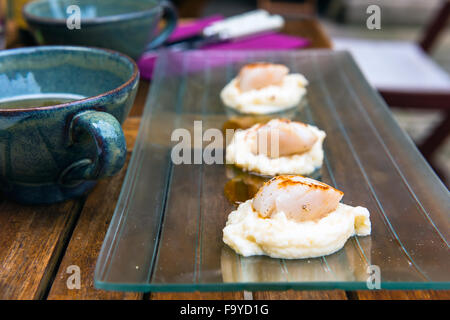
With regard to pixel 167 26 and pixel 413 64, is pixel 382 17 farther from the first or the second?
pixel 167 26

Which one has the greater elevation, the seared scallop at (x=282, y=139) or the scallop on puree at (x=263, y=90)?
the seared scallop at (x=282, y=139)

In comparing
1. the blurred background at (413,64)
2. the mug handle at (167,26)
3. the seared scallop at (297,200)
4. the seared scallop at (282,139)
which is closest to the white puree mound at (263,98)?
the seared scallop at (282,139)

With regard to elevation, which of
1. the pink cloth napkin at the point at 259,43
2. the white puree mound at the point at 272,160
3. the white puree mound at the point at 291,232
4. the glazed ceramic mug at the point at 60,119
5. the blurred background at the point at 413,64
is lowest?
the blurred background at the point at 413,64

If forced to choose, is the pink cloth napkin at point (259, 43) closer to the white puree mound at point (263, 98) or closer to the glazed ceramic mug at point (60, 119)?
the white puree mound at point (263, 98)

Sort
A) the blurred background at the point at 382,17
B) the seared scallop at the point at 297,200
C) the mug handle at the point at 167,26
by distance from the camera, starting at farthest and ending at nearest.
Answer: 1. the blurred background at the point at 382,17
2. the mug handle at the point at 167,26
3. the seared scallop at the point at 297,200

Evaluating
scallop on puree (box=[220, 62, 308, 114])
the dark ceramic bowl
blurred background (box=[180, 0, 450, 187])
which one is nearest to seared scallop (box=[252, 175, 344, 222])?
scallop on puree (box=[220, 62, 308, 114])

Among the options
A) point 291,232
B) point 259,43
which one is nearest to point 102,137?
point 291,232

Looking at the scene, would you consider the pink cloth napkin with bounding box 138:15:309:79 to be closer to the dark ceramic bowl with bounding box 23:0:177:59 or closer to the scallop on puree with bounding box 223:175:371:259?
the dark ceramic bowl with bounding box 23:0:177:59
